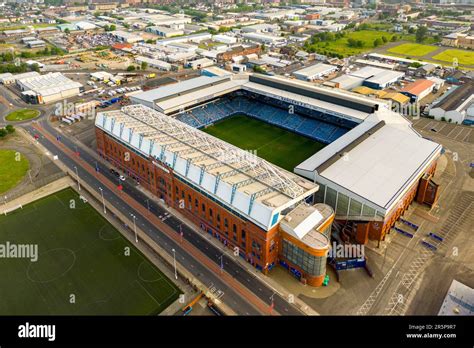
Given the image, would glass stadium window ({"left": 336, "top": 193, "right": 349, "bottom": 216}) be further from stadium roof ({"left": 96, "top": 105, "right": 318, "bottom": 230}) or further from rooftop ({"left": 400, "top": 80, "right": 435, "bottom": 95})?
rooftop ({"left": 400, "top": 80, "right": 435, "bottom": 95})

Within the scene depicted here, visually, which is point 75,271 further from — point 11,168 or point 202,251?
point 11,168

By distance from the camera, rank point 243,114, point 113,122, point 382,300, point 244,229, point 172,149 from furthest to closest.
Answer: point 243,114 < point 113,122 < point 172,149 < point 244,229 < point 382,300

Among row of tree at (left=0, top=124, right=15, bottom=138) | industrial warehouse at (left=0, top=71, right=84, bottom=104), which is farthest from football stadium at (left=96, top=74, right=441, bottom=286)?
industrial warehouse at (left=0, top=71, right=84, bottom=104)

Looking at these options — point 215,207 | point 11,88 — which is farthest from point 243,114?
point 11,88

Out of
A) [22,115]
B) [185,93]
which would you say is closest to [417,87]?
[185,93]

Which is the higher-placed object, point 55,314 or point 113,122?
point 113,122

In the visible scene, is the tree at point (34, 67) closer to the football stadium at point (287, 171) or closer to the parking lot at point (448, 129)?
the football stadium at point (287, 171)
